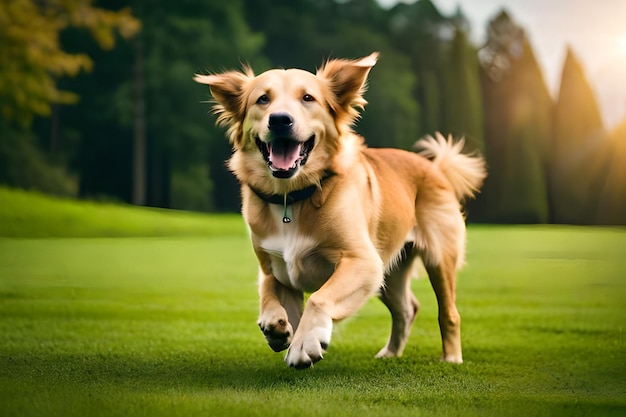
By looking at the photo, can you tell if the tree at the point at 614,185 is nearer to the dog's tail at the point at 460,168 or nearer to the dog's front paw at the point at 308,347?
the dog's tail at the point at 460,168

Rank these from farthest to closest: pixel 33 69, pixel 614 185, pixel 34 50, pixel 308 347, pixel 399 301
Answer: pixel 33 69 < pixel 34 50 < pixel 614 185 < pixel 399 301 < pixel 308 347

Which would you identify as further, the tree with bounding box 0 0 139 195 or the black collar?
the tree with bounding box 0 0 139 195

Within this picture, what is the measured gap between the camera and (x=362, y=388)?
4.05 metres

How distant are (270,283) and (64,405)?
135cm

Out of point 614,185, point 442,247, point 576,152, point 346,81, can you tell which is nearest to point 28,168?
point 576,152

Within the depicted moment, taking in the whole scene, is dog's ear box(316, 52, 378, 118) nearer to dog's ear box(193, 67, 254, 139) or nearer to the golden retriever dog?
the golden retriever dog

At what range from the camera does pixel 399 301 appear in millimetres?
5367

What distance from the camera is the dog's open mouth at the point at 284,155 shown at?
163 inches

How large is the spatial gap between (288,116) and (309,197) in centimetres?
48

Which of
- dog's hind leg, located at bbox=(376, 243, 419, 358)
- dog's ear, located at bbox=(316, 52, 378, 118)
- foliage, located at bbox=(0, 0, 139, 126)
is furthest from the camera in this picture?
foliage, located at bbox=(0, 0, 139, 126)

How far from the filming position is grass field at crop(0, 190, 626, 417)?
3.65 m

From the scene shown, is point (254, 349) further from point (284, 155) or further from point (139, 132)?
point (139, 132)

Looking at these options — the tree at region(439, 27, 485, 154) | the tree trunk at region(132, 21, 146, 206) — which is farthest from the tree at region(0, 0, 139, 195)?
the tree at region(439, 27, 485, 154)

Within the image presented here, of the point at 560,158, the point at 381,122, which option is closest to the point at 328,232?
the point at 560,158
